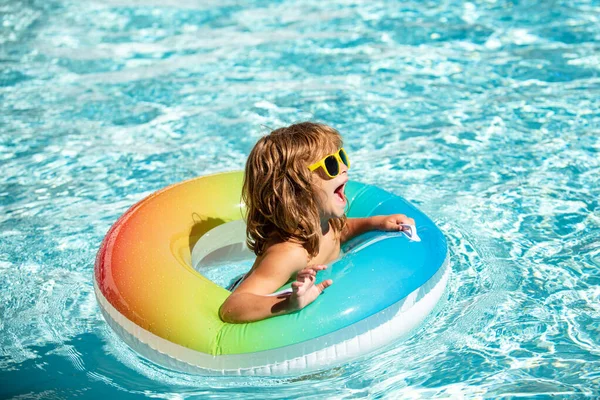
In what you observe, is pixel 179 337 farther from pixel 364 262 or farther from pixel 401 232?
pixel 401 232

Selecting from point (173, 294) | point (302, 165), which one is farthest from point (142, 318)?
point (302, 165)

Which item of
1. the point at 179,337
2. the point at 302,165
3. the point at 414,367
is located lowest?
the point at 414,367

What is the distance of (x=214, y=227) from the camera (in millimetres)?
4281

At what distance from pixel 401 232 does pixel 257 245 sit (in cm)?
70

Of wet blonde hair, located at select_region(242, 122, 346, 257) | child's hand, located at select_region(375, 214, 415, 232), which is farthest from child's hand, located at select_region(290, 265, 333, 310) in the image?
child's hand, located at select_region(375, 214, 415, 232)

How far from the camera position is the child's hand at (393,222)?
12.7 feet

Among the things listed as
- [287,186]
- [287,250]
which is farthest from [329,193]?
[287,250]

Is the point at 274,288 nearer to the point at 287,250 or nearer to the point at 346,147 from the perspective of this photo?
the point at 287,250

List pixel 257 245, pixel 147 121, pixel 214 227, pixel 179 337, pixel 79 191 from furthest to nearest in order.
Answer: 1. pixel 147 121
2. pixel 79 191
3. pixel 214 227
4. pixel 257 245
5. pixel 179 337

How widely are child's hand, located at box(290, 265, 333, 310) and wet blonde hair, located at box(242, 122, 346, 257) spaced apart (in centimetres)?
33

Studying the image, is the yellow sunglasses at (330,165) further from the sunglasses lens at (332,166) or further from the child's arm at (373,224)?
the child's arm at (373,224)

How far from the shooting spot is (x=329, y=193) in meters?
3.71

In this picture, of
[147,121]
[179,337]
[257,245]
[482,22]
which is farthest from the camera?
[482,22]

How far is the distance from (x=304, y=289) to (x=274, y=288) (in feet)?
1.00
